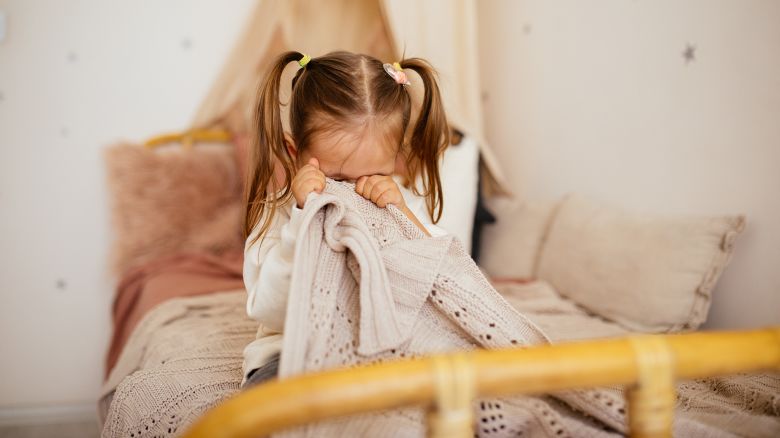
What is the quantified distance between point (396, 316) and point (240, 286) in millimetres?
1049

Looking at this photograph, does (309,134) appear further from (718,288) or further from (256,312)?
(718,288)

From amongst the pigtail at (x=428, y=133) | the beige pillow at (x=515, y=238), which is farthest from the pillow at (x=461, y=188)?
the pigtail at (x=428, y=133)

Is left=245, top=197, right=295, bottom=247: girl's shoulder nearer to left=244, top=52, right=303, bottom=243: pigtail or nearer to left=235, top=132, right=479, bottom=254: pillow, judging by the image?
left=244, top=52, right=303, bottom=243: pigtail

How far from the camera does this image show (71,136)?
2238 millimetres

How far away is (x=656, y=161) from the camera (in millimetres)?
1546

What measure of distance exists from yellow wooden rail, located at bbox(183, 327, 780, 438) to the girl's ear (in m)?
0.62

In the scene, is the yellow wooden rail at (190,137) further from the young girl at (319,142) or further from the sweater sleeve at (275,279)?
the sweater sleeve at (275,279)

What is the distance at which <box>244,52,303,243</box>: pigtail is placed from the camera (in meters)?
1.05

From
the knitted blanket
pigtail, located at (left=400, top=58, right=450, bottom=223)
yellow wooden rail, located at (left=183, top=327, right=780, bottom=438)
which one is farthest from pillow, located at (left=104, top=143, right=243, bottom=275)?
yellow wooden rail, located at (left=183, top=327, right=780, bottom=438)

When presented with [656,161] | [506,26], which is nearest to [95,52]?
[506,26]

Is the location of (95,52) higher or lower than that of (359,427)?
higher

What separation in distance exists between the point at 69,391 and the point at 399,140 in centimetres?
187

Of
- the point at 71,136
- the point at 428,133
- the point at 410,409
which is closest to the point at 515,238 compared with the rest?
the point at 428,133

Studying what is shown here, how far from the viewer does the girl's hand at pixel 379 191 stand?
101 cm
